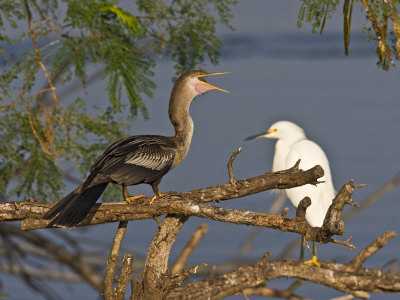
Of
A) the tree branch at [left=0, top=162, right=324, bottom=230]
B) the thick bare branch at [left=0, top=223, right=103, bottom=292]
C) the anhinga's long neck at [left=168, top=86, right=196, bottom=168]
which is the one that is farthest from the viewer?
the thick bare branch at [left=0, top=223, right=103, bottom=292]

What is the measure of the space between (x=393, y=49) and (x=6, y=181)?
3.36 m

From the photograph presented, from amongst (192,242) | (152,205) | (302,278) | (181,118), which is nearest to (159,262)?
(152,205)

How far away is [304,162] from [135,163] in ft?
10.3

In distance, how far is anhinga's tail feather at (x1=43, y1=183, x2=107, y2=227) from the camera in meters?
4.50

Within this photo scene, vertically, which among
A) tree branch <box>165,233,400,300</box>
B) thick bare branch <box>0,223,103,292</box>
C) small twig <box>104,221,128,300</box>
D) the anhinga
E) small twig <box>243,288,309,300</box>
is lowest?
thick bare branch <box>0,223,103,292</box>

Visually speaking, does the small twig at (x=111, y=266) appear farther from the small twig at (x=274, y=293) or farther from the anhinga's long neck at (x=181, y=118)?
the small twig at (x=274, y=293)

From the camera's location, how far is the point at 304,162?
7.63 metres

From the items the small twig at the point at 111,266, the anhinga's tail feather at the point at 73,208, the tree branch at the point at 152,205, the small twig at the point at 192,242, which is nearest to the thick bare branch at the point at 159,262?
the tree branch at the point at 152,205

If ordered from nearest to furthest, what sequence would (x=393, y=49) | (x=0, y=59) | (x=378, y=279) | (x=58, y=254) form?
(x=378, y=279) → (x=393, y=49) → (x=0, y=59) → (x=58, y=254)

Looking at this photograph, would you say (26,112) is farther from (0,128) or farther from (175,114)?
(175,114)

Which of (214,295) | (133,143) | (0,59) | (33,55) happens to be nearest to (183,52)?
(33,55)

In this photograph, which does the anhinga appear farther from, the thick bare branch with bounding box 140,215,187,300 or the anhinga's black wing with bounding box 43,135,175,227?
the thick bare branch with bounding box 140,215,187,300

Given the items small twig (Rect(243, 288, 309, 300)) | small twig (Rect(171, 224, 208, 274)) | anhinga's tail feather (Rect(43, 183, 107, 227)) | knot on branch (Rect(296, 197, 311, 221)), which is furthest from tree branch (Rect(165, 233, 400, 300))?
small twig (Rect(243, 288, 309, 300))

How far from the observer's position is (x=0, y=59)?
7672 millimetres
